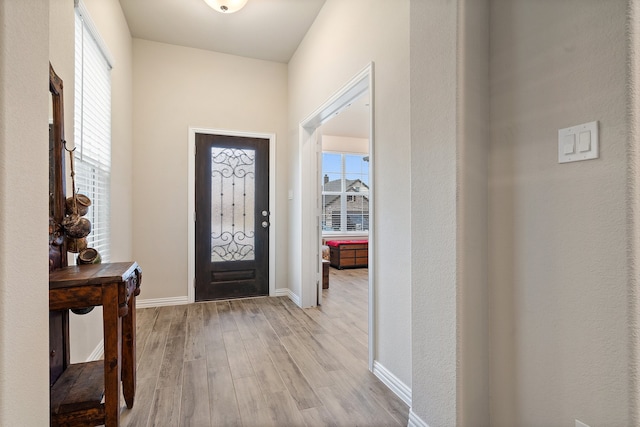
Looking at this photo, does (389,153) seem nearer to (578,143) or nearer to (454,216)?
(454,216)

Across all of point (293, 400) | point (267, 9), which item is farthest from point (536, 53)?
point (267, 9)

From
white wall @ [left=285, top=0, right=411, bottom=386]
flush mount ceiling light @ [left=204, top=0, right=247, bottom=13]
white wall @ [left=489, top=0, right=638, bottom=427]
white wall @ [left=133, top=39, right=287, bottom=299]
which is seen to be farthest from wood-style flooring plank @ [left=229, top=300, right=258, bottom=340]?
flush mount ceiling light @ [left=204, top=0, right=247, bottom=13]

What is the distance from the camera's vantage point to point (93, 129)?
2.40m

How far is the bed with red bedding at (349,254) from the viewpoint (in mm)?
6266

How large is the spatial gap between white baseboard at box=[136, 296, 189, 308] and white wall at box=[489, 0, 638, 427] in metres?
3.39

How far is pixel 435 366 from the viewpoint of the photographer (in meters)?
1.43

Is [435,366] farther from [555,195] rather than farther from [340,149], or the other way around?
[340,149]

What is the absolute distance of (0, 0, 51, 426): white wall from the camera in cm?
78

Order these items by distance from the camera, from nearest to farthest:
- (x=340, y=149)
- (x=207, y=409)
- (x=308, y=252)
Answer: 1. (x=207, y=409)
2. (x=308, y=252)
3. (x=340, y=149)

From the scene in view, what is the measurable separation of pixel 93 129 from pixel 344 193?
544cm

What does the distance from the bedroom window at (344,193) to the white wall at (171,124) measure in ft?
11.1

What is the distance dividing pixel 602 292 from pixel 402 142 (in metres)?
1.18

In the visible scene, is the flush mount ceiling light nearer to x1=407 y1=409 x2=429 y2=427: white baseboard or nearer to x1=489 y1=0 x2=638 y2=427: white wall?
x1=489 y1=0 x2=638 y2=427: white wall

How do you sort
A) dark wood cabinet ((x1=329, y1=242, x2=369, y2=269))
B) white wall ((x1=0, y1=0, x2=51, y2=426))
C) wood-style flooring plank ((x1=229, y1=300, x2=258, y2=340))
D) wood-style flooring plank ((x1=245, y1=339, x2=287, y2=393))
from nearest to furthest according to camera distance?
white wall ((x1=0, y1=0, x2=51, y2=426)) < wood-style flooring plank ((x1=245, y1=339, x2=287, y2=393)) < wood-style flooring plank ((x1=229, y1=300, x2=258, y2=340)) < dark wood cabinet ((x1=329, y1=242, x2=369, y2=269))
